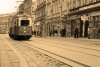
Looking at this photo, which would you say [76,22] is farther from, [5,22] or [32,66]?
[5,22]

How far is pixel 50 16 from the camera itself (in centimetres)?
7438

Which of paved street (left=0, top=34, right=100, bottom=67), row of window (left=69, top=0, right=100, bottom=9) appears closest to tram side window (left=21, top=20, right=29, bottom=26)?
row of window (left=69, top=0, right=100, bottom=9)

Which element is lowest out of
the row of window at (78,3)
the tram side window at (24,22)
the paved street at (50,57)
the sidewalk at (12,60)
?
the paved street at (50,57)

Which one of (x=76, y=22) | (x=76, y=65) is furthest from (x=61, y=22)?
(x=76, y=65)

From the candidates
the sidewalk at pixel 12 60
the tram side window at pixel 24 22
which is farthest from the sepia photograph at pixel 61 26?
the sidewalk at pixel 12 60

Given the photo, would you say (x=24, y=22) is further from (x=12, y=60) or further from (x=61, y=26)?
(x=12, y=60)

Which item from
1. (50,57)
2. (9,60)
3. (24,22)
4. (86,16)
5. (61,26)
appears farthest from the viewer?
(61,26)

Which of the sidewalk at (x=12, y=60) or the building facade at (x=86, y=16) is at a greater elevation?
the building facade at (x=86, y=16)

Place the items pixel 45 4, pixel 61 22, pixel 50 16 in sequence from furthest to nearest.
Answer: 1. pixel 45 4
2. pixel 50 16
3. pixel 61 22

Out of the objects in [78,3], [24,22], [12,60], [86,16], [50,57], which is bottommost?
[50,57]

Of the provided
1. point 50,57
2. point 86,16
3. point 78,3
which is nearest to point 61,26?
point 78,3

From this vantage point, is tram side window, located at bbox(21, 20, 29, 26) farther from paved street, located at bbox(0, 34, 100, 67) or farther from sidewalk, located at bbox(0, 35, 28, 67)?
sidewalk, located at bbox(0, 35, 28, 67)

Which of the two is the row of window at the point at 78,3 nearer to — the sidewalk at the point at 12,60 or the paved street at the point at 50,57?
the paved street at the point at 50,57

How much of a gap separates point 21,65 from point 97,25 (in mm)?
32673
